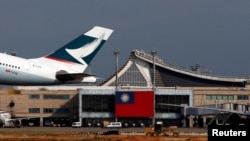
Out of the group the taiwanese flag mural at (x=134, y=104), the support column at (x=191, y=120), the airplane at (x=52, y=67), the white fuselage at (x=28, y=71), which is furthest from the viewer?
the taiwanese flag mural at (x=134, y=104)

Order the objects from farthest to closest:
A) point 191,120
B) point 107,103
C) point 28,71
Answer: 1. point 107,103
2. point 191,120
3. point 28,71

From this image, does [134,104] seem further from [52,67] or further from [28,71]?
[28,71]

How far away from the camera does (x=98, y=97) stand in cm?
18525

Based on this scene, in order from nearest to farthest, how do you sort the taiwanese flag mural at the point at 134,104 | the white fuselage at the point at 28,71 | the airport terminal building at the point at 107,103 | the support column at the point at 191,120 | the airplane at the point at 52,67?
1. the airplane at the point at 52,67
2. the white fuselage at the point at 28,71
3. the support column at the point at 191,120
4. the airport terminal building at the point at 107,103
5. the taiwanese flag mural at the point at 134,104

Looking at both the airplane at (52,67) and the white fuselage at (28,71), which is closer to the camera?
the airplane at (52,67)

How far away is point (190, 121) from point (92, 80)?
8003cm

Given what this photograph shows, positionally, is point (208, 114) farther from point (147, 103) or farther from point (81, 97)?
point (81, 97)

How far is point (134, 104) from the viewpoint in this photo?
596 ft

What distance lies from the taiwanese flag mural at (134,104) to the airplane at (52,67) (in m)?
79.6

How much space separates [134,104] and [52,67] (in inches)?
3341

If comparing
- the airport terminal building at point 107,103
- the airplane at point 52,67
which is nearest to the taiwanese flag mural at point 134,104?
the airport terminal building at point 107,103

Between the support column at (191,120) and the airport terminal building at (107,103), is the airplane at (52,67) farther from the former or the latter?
the airport terminal building at (107,103)

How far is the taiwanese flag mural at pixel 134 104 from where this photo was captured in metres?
181

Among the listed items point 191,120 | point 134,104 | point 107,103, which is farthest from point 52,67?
point 107,103
